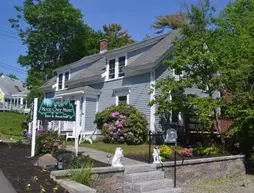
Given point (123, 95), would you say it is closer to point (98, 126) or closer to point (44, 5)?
point (98, 126)

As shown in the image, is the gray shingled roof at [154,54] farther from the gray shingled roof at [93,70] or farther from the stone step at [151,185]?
the stone step at [151,185]

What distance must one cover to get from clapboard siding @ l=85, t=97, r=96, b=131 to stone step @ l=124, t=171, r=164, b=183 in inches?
395

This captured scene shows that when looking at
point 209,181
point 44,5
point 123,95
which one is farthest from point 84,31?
point 209,181

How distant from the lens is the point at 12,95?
4747 centimetres

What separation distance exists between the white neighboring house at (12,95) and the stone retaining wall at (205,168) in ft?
118

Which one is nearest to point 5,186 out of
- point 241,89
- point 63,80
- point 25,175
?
point 25,175

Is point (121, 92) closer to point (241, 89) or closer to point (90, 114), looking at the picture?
point (90, 114)

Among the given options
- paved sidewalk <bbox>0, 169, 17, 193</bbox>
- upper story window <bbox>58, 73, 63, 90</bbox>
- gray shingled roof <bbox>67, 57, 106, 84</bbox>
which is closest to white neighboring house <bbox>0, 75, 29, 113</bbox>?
upper story window <bbox>58, 73, 63, 90</bbox>

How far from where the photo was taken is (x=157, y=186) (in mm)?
7016

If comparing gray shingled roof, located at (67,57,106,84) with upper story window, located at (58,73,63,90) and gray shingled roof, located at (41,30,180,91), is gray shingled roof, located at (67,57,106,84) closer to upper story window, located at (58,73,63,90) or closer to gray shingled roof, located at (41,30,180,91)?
gray shingled roof, located at (41,30,180,91)

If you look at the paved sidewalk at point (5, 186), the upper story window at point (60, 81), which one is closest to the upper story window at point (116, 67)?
the upper story window at point (60, 81)

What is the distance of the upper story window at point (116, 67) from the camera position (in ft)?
55.6

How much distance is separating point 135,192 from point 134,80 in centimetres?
965

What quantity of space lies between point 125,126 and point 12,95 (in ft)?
129
